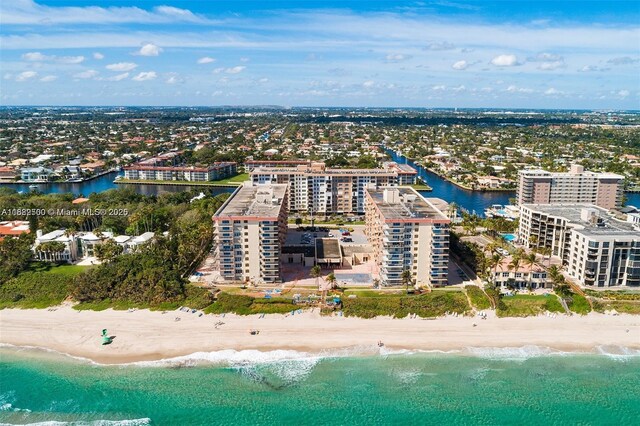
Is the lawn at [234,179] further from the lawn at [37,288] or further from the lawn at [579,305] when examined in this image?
the lawn at [579,305]

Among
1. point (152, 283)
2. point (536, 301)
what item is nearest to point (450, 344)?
point (536, 301)

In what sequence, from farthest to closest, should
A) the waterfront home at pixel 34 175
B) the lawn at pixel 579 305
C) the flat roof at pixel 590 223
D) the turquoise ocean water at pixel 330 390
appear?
the waterfront home at pixel 34 175 < the flat roof at pixel 590 223 < the lawn at pixel 579 305 < the turquoise ocean water at pixel 330 390

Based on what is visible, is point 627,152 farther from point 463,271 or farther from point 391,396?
point 391,396

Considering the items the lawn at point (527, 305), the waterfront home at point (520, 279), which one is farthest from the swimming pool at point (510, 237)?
the lawn at point (527, 305)

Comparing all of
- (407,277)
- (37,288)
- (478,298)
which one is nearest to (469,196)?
(478,298)

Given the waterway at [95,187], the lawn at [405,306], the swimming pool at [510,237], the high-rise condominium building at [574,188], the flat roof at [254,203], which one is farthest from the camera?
the waterway at [95,187]

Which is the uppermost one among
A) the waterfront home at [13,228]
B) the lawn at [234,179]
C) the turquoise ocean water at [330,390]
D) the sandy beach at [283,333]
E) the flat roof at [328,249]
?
the lawn at [234,179]

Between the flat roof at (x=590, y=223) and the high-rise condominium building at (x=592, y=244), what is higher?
the flat roof at (x=590, y=223)
